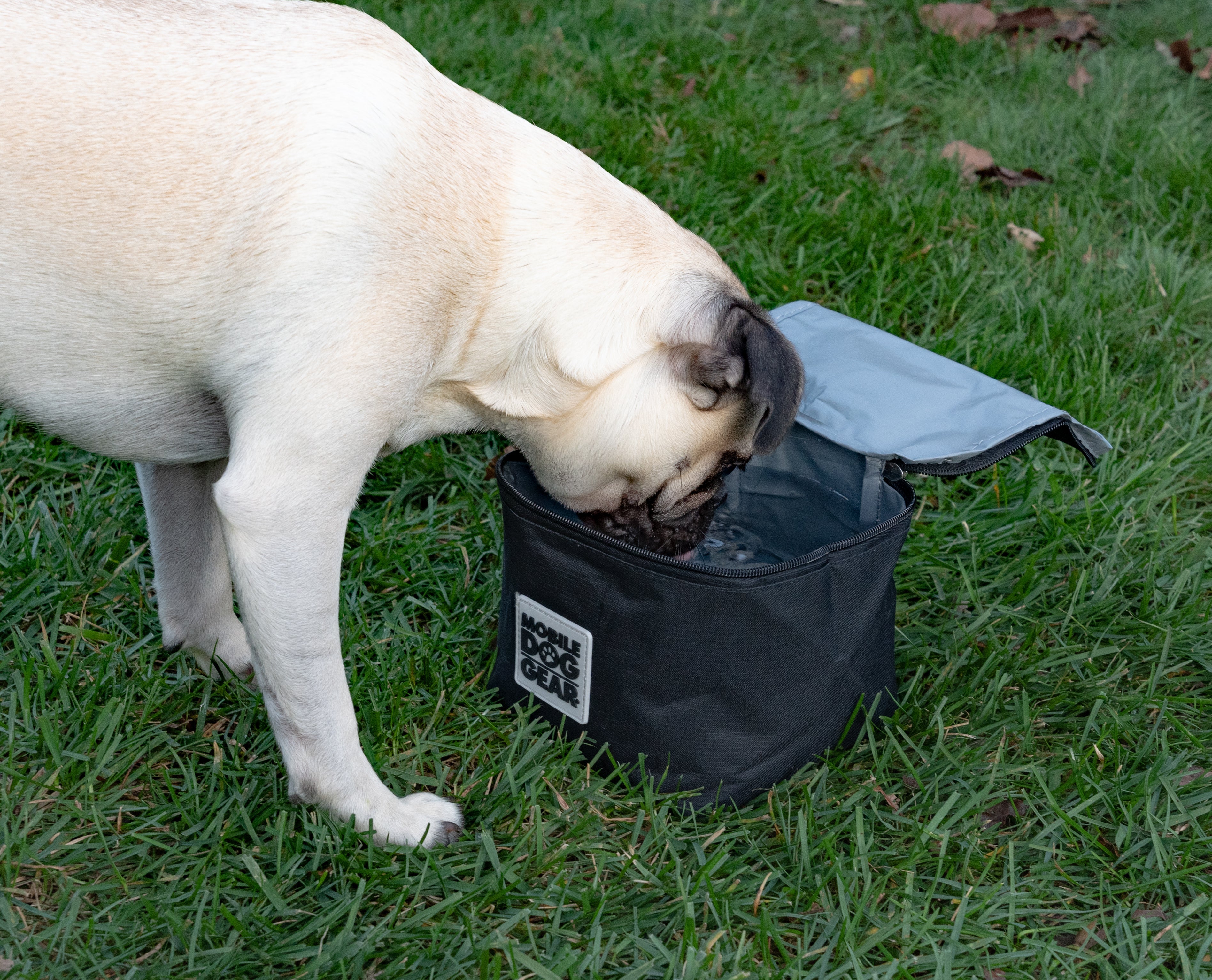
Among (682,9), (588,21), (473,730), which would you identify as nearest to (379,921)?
(473,730)

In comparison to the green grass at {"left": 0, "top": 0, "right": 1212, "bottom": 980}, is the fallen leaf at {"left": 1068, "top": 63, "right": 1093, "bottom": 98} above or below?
above

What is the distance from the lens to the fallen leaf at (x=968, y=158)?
201 inches

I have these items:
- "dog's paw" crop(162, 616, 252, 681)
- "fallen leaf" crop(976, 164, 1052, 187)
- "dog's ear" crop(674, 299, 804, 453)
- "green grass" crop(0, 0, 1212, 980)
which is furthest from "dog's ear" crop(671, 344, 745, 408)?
"fallen leaf" crop(976, 164, 1052, 187)

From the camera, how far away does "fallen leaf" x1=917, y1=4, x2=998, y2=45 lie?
607 centimetres

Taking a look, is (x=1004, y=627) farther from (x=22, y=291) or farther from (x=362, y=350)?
(x=22, y=291)

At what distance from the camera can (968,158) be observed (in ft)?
16.9

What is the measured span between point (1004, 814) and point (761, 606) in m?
0.84

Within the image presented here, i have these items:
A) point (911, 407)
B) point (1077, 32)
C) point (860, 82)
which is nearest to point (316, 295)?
point (911, 407)

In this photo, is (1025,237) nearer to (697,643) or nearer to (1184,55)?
(1184,55)

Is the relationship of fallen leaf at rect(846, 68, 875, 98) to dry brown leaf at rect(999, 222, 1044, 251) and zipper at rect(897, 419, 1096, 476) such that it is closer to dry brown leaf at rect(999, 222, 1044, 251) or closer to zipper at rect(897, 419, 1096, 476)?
dry brown leaf at rect(999, 222, 1044, 251)

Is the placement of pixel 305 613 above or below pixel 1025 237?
above

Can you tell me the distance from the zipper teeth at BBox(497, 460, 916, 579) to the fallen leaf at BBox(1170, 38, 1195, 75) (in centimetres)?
482

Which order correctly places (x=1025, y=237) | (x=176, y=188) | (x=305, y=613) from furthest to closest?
(x=1025, y=237) < (x=305, y=613) < (x=176, y=188)

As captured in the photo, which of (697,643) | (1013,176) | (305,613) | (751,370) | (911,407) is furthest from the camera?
(1013,176)
